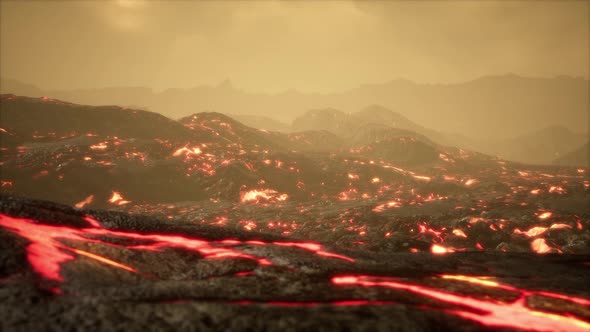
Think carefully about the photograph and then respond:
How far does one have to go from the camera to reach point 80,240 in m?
3.79

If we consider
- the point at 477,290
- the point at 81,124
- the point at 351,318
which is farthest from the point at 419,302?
the point at 81,124

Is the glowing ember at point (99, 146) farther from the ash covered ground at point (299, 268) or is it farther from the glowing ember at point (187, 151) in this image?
the ash covered ground at point (299, 268)

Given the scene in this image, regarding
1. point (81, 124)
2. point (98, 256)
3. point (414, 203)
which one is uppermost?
point (81, 124)

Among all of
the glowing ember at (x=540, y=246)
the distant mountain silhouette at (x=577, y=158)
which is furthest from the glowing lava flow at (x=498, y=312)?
the distant mountain silhouette at (x=577, y=158)

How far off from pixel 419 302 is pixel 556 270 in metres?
3.61

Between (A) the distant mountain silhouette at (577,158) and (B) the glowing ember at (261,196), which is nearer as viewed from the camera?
(B) the glowing ember at (261,196)

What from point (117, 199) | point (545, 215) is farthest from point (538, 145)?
point (117, 199)

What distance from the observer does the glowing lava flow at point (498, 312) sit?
2637 millimetres

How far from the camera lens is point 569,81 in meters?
143

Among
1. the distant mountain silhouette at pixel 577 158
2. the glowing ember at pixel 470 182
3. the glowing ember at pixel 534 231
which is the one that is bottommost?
the glowing ember at pixel 534 231

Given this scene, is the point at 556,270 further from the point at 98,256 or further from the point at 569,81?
the point at 569,81

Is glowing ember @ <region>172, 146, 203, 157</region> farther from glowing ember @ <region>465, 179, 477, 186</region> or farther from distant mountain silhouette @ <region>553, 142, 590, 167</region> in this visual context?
distant mountain silhouette @ <region>553, 142, 590, 167</region>

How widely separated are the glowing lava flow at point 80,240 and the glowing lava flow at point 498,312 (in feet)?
3.93

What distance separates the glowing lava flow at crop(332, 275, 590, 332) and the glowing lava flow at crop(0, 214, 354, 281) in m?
1.20
